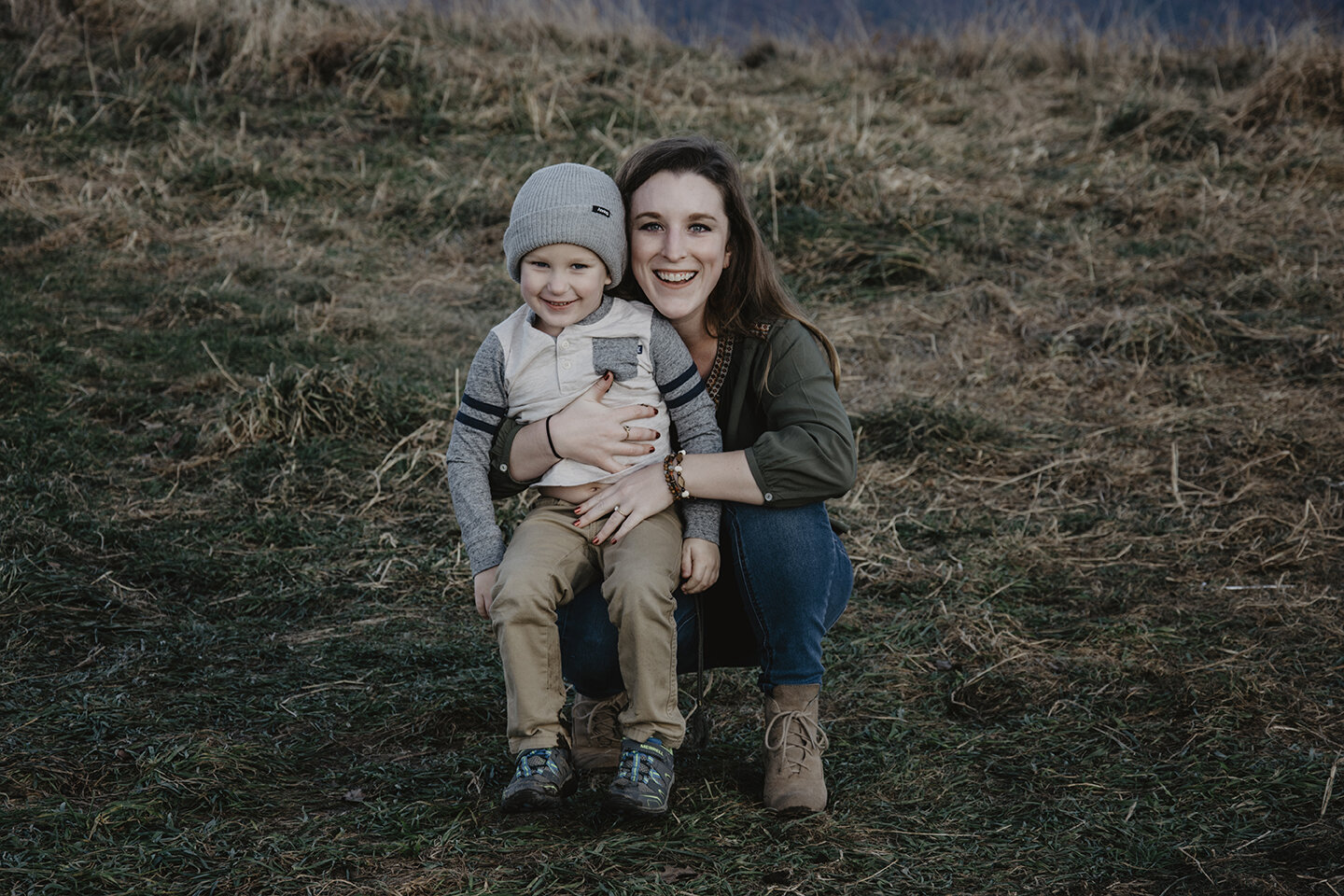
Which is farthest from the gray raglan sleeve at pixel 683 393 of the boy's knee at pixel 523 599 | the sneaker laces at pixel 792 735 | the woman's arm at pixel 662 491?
the sneaker laces at pixel 792 735

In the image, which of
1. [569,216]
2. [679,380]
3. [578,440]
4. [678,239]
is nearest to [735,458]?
[679,380]

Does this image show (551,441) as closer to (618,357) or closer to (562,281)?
(618,357)

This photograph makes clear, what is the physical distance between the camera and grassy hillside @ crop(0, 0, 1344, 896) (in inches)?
95.1

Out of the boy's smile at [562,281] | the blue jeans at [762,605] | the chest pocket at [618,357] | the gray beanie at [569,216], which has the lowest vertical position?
the blue jeans at [762,605]

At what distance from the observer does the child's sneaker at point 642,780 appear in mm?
2258

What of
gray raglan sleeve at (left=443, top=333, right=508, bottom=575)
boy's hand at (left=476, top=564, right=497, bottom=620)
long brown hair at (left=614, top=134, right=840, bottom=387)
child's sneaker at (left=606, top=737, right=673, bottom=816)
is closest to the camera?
child's sneaker at (left=606, top=737, right=673, bottom=816)

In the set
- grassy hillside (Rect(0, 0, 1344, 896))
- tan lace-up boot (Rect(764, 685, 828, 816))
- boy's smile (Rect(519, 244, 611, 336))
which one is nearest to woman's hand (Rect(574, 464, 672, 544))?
boy's smile (Rect(519, 244, 611, 336))

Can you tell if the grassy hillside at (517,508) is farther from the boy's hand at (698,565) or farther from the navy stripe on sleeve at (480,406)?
the navy stripe on sleeve at (480,406)

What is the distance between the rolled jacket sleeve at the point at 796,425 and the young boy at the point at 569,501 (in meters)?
0.14

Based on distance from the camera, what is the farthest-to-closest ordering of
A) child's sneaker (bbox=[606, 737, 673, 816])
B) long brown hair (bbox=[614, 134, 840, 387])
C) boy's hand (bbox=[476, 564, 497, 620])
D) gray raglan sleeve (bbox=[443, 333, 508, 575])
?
long brown hair (bbox=[614, 134, 840, 387]), gray raglan sleeve (bbox=[443, 333, 508, 575]), boy's hand (bbox=[476, 564, 497, 620]), child's sneaker (bbox=[606, 737, 673, 816])

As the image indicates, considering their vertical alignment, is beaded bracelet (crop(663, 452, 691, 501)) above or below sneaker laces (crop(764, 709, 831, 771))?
above

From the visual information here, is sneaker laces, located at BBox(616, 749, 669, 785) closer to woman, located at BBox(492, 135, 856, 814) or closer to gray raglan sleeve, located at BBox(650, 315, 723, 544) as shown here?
woman, located at BBox(492, 135, 856, 814)

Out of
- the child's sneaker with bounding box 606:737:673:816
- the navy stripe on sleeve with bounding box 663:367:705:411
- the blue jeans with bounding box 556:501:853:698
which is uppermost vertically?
the navy stripe on sleeve with bounding box 663:367:705:411

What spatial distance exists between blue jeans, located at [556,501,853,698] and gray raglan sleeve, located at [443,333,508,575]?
0.28 m
